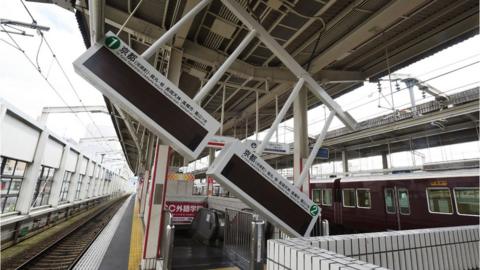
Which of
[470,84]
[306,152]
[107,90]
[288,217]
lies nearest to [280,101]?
[306,152]

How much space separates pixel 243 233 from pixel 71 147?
915 cm

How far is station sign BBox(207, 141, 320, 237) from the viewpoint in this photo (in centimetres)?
171

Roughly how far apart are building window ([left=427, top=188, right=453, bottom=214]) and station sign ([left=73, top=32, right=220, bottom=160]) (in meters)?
5.95

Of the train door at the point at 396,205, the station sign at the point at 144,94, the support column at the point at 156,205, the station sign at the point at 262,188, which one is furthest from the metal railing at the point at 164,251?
the train door at the point at 396,205

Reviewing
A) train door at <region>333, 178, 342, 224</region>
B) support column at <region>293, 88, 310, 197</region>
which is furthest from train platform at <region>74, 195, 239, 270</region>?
train door at <region>333, 178, 342, 224</region>

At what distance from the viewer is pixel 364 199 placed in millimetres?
6973

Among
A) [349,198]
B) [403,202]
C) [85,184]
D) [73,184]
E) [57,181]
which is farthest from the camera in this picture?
[85,184]

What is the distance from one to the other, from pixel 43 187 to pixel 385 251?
9.96 m

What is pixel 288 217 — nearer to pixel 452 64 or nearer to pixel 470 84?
pixel 452 64

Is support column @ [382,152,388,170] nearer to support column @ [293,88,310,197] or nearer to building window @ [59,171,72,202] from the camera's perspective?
support column @ [293,88,310,197]

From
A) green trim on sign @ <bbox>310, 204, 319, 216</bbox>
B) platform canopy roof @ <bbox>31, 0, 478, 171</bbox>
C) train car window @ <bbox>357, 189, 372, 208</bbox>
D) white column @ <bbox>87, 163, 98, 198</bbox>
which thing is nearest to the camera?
green trim on sign @ <bbox>310, 204, 319, 216</bbox>

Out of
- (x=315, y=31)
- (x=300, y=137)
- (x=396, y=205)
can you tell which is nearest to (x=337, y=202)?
(x=396, y=205)

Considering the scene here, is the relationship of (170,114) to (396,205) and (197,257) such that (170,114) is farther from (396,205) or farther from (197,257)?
(396,205)

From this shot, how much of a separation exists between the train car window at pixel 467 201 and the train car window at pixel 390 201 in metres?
1.32
